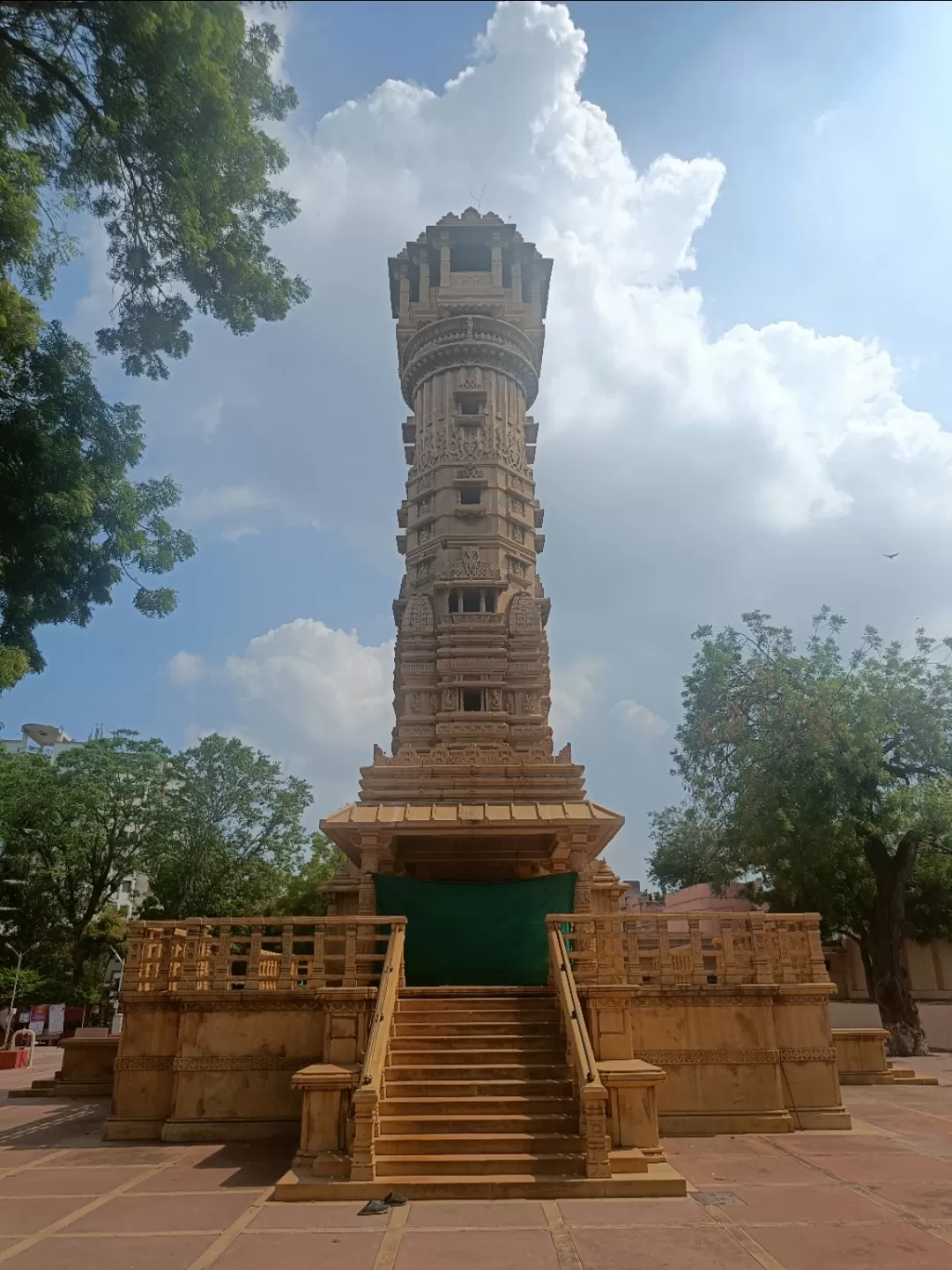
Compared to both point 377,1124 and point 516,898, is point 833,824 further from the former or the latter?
point 377,1124

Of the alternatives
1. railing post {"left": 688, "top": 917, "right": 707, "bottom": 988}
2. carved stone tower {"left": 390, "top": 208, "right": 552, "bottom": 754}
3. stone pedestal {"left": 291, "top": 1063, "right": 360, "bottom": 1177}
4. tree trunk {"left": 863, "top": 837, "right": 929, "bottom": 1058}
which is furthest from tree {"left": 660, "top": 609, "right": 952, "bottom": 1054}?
stone pedestal {"left": 291, "top": 1063, "right": 360, "bottom": 1177}

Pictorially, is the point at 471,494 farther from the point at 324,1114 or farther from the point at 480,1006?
the point at 324,1114

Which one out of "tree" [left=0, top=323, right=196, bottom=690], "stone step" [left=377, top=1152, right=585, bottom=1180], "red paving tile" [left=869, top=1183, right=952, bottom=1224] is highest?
"tree" [left=0, top=323, right=196, bottom=690]

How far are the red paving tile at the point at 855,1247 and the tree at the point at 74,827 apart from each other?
33.2 meters

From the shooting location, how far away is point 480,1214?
797 cm

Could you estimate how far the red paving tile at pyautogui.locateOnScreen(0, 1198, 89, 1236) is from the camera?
757 cm

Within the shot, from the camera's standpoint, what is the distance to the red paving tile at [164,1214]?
7.61 meters

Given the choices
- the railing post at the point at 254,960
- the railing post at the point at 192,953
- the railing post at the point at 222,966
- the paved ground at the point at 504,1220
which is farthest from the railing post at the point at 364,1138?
the railing post at the point at 192,953

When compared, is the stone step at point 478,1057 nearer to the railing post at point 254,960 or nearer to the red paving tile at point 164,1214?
the railing post at point 254,960

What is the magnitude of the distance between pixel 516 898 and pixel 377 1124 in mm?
5432

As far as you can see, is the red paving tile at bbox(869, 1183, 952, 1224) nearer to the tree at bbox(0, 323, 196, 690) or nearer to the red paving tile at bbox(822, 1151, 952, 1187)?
the red paving tile at bbox(822, 1151, 952, 1187)

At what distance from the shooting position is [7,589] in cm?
1162

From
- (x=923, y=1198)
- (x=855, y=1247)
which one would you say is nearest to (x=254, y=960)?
(x=855, y=1247)

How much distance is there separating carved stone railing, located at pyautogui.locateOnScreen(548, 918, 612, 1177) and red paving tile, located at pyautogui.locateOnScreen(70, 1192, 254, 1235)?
354 centimetres
